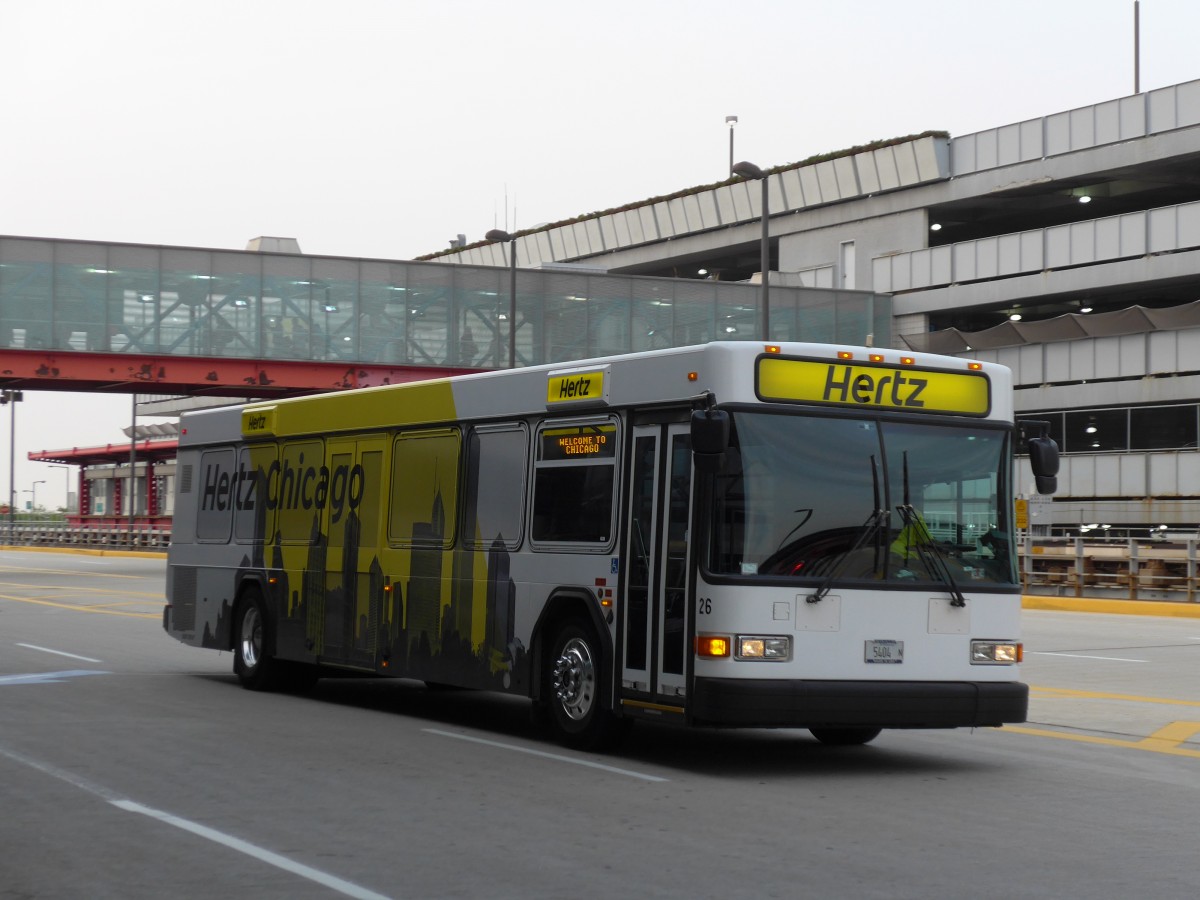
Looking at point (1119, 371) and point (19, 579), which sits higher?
point (1119, 371)

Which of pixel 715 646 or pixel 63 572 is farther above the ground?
pixel 715 646

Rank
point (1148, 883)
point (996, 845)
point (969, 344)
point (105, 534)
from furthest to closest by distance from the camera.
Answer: point (105, 534), point (969, 344), point (996, 845), point (1148, 883)

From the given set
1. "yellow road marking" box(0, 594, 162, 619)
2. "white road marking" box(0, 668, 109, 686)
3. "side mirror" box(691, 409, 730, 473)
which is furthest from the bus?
"yellow road marking" box(0, 594, 162, 619)

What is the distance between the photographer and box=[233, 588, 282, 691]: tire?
16.3 metres

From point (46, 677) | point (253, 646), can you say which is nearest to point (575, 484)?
point (253, 646)

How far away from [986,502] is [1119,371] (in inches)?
1818

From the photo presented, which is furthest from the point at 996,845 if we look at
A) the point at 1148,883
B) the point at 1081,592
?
the point at 1081,592

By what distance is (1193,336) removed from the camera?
52531 millimetres

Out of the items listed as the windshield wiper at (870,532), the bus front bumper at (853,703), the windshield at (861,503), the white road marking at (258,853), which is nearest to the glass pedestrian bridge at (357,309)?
the windshield at (861,503)

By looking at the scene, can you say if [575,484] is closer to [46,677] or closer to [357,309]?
[46,677]

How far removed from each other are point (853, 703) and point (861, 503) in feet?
4.13

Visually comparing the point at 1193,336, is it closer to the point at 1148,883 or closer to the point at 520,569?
the point at 520,569

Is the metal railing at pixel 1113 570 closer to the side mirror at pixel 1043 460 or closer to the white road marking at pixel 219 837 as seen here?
the side mirror at pixel 1043 460

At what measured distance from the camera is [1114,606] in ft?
108
